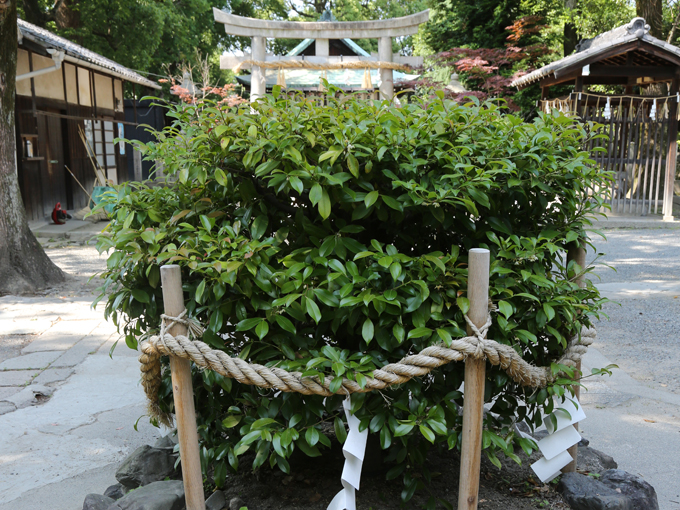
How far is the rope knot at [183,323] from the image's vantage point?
217 cm

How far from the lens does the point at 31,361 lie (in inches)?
186

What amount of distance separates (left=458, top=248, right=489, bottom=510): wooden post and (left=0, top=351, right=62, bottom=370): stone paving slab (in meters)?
3.74

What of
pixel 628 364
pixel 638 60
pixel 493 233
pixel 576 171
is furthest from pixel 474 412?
pixel 638 60

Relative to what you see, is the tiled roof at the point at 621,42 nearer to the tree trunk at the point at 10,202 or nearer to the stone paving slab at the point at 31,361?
the tree trunk at the point at 10,202

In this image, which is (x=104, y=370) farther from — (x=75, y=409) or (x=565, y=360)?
(x=565, y=360)

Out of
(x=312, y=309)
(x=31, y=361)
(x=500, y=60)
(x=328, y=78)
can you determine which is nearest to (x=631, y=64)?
(x=500, y=60)

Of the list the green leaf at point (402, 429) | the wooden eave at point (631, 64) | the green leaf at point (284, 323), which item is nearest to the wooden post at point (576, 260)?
the green leaf at point (402, 429)

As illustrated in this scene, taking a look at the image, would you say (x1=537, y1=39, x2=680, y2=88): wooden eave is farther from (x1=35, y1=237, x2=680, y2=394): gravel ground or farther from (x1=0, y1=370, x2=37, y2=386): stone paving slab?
(x1=0, y1=370, x2=37, y2=386): stone paving slab

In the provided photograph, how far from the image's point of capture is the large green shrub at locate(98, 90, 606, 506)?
2.10 meters

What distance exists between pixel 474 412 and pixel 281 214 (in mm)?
1112

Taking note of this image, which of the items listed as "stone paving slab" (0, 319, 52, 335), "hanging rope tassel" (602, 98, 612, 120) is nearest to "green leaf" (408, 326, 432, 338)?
"stone paving slab" (0, 319, 52, 335)

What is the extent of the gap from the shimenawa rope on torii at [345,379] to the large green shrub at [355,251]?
0.05 metres

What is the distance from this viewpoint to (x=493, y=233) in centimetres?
232

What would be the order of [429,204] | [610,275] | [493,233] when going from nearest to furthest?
[429,204] < [493,233] < [610,275]
